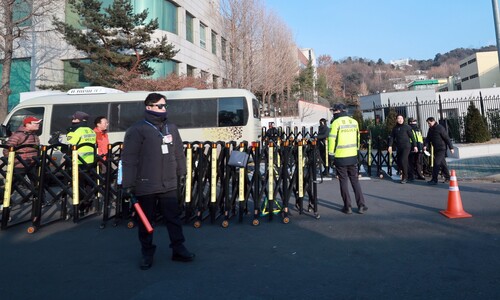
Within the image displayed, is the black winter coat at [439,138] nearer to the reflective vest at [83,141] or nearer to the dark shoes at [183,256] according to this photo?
the dark shoes at [183,256]

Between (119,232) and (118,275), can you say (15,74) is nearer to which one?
(119,232)

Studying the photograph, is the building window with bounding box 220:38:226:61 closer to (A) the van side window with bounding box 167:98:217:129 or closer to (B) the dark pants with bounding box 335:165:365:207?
(A) the van side window with bounding box 167:98:217:129

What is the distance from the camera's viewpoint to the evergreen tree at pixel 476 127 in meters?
16.1

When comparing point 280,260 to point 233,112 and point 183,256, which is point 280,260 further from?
point 233,112

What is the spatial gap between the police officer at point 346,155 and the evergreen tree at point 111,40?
16850 mm

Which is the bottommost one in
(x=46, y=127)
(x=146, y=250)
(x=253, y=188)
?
(x=146, y=250)

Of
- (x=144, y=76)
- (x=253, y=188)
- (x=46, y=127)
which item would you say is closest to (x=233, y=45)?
(x=144, y=76)

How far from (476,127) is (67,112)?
54.9ft

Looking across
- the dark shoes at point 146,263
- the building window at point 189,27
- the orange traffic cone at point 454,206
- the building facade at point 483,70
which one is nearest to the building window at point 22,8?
the building window at point 189,27

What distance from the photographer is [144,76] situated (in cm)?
2295

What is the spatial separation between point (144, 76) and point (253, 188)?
18.8 metres

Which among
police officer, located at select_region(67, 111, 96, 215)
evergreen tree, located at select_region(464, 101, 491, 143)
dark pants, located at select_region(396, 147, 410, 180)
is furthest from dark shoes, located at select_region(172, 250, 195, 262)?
evergreen tree, located at select_region(464, 101, 491, 143)

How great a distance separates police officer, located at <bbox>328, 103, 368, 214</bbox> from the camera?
6527 millimetres

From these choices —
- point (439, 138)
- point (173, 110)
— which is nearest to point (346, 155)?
point (439, 138)
